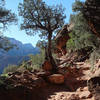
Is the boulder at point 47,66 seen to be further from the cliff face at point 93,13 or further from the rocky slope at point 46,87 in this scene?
the cliff face at point 93,13

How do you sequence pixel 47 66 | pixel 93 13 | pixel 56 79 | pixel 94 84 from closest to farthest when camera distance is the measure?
pixel 94 84 < pixel 93 13 < pixel 56 79 < pixel 47 66

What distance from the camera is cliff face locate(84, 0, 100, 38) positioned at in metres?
9.56

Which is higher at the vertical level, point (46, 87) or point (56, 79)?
point (56, 79)

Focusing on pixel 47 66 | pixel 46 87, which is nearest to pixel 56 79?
pixel 46 87

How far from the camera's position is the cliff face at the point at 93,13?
956 cm

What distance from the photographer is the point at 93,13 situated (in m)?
9.57

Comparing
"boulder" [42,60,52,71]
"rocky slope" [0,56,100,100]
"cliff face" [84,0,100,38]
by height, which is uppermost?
"cliff face" [84,0,100,38]

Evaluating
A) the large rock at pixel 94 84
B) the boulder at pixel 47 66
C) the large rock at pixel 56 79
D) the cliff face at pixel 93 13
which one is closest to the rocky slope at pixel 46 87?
the large rock at pixel 56 79

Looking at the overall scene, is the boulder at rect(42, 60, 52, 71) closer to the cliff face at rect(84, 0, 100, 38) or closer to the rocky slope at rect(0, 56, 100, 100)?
the rocky slope at rect(0, 56, 100, 100)

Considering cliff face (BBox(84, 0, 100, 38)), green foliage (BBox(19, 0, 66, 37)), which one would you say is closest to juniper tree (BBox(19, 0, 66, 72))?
green foliage (BBox(19, 0, 66, 37))

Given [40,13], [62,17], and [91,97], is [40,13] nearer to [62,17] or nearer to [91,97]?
[62,17]

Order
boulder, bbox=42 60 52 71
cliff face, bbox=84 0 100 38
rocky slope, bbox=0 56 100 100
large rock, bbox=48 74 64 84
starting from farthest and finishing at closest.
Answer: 1. boulder, bbox=42 60 52 71
2. large rock, bbox=48 74 64 84
3. cliff face, bbox=84 0 100 38
4. rocky slope, bbox=0 56 100 100

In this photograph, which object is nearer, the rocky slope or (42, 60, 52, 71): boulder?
the rocky slope

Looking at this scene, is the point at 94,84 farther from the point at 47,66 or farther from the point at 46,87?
the point at 47,66
